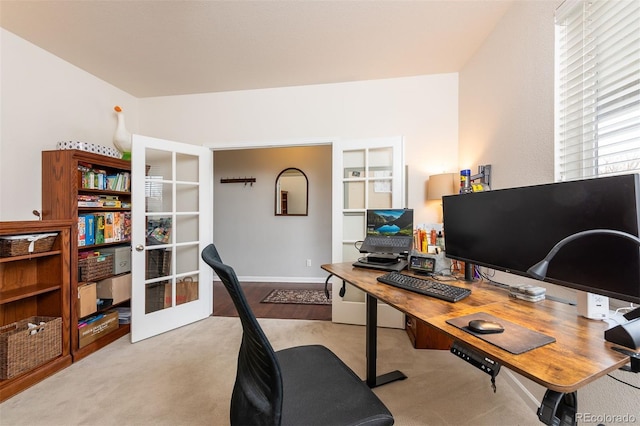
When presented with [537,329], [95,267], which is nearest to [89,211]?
[95,267]

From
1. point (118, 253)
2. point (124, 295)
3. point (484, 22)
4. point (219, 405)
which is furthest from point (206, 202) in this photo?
point (484, 22)

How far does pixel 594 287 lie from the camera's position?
87 centimetres

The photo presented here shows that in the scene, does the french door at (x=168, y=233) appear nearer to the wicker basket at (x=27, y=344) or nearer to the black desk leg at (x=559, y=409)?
the wicker basket at (x=27, y=344)

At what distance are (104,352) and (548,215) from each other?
10.8 ft

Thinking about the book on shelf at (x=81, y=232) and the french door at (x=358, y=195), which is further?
the french door at (x=358, y=195)

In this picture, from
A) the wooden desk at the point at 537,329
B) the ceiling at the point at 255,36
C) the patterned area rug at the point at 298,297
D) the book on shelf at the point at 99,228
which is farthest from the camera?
the patterned area rug at the point at 298,297

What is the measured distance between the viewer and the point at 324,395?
3.18ft

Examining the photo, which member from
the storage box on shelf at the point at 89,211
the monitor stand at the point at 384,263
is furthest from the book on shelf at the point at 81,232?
the monitor stand at the point at 384,263

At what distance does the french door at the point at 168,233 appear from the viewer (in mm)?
2424

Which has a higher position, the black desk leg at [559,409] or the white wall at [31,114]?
the white wall at [31,114]

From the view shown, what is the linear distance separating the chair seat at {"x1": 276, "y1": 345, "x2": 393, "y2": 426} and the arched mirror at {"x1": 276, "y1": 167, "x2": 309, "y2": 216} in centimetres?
319

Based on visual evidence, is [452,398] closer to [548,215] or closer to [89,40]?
[548,215]

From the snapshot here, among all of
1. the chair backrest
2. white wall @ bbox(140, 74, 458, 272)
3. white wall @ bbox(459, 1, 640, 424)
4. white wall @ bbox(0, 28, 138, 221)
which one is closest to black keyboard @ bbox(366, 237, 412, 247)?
white wall @ bbox(459, 1, 640, 424)

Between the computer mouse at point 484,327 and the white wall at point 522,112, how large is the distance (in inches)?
30.1
